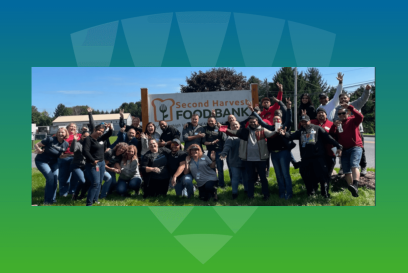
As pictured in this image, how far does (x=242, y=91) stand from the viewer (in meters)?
7.22

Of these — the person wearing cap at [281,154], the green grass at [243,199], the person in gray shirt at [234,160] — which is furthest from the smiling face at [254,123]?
the green grass at [243,199]

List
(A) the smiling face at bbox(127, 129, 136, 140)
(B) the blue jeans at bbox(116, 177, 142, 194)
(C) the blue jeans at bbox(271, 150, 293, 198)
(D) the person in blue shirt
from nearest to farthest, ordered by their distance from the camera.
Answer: (C) the blue jeans at bbox(271, 150, 293, 198), (D) the person in blue shirt, (B) the blue jeans at bbox(116, 177, 142, 194), (A) the smiling face at bbox(127, 129, 136, 140)

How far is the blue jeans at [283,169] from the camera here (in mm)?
6039

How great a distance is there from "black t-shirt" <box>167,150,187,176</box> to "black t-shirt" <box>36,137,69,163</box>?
235 centimetres

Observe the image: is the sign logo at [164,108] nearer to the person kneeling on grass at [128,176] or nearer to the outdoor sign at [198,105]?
the outdoor sign at [198,105]

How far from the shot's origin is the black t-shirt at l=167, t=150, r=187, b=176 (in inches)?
254

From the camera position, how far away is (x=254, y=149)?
595 cm

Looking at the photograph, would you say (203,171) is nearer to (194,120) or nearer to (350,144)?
(194,120)

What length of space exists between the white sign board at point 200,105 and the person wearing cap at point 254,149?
1.32 meters

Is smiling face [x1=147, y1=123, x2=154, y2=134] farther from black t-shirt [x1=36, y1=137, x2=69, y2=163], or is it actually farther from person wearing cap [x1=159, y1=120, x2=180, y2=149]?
black t-shirt [x1=36, y1=137, x2=69, y2=163]

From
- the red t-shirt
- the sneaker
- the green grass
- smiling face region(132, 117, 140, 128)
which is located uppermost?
smiling face region(132, 117, 140, 128)

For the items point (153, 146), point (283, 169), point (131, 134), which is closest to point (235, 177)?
point (283, 169)

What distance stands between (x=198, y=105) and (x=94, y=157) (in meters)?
2.79

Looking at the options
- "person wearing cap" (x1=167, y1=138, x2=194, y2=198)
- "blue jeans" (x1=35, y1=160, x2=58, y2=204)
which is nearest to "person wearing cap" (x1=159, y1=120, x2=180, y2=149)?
"person wearing cap" (x1=167, y1=138, x2=194, y2=198)
